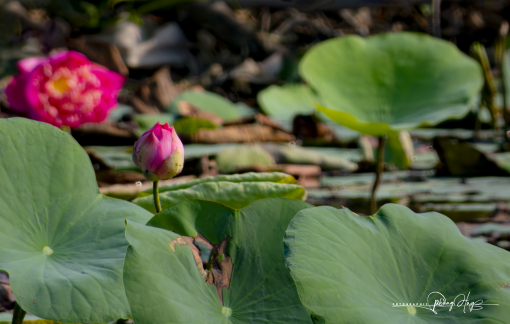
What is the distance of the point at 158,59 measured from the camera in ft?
8.61

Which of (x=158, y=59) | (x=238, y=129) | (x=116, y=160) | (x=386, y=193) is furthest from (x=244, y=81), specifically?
(x=386, y=193)

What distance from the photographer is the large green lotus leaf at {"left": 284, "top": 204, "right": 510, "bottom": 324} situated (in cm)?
34

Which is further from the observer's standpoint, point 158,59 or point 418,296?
point 158,59

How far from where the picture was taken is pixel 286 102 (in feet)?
6.38

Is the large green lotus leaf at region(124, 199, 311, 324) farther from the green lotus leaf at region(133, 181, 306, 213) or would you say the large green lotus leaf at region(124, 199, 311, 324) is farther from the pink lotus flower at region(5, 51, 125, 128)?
the pink lotus flower at region(5, 51, 125, 128)

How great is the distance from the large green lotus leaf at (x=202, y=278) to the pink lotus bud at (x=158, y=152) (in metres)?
0.05

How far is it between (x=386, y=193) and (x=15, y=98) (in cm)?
80

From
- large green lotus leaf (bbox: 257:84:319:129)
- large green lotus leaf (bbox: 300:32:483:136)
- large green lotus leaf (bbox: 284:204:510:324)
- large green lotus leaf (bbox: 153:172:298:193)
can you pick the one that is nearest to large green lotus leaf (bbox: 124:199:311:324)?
large green lotus leaf (bbox: 284:204:510:324)

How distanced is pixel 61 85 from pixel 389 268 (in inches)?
30.9

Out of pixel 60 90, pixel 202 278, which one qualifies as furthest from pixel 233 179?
pixel 60 90

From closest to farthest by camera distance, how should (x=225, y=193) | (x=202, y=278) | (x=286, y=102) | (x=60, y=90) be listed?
(x=202, y=278) < (x=225, y=193) < (x=60, y=90) < (x=286, y=102)

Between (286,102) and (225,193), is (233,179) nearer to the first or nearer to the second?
(225,193)

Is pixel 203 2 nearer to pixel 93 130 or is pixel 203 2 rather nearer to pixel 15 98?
pixel 93 130

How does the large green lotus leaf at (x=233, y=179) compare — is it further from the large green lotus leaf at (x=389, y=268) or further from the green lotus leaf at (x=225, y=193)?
the large green lotus leaf at (x=389, y=268)
